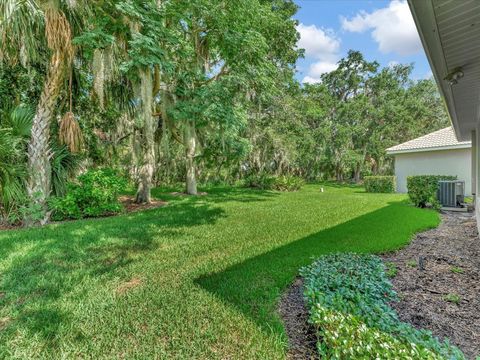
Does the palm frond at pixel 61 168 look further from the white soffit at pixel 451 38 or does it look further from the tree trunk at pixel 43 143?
the white soffit at pixel 451 38

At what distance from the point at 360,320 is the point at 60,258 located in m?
3.94

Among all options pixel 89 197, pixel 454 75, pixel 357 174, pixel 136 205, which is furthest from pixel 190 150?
pixel 357 174

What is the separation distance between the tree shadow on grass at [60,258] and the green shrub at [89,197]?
27.8 inches

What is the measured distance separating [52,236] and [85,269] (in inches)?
77.8

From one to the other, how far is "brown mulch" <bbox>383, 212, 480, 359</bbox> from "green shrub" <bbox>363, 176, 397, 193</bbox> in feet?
31.9

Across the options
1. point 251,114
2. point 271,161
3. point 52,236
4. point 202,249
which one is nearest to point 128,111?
point 52,236

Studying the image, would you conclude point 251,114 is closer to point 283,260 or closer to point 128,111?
point 128,111

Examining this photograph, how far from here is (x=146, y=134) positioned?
23.3 ft

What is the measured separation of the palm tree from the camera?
465cm

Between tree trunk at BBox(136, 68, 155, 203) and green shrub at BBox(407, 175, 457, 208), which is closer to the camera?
tree trunk at BBox(136, 68, 155, 203)

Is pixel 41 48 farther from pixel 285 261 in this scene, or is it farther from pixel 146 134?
pixel 285 261

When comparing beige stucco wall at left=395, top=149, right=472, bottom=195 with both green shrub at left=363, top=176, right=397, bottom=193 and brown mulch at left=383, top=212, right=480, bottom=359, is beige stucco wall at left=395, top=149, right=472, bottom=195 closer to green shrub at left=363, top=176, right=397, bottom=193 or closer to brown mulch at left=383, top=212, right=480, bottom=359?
green shrub at left=363, top=176, right=397, bottom=193

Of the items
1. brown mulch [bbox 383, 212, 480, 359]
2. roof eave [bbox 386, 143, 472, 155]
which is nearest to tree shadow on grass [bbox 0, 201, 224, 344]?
brown mulch [bbox 383, 212, 480, 359]

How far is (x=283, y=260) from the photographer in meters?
3.61
